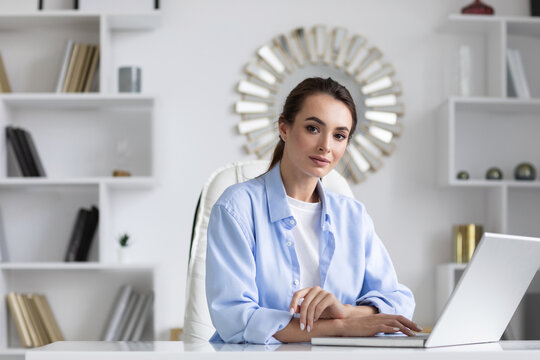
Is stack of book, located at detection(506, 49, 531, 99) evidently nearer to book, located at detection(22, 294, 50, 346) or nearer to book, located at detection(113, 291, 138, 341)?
book, located at detection(113, 291, 138, 341)

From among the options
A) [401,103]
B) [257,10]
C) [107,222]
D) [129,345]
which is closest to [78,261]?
[107,222]

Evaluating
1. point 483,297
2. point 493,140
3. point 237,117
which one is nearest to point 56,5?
point 237,117

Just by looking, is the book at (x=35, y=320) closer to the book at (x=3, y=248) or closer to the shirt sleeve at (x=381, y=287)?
the book at (x=3, y=248)

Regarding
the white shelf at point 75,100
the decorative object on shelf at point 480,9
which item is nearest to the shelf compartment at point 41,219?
the white shelf at point 75,100

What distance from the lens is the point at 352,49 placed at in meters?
3.62

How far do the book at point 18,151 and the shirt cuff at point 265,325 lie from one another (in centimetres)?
237

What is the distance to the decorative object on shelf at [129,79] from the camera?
3.45 m

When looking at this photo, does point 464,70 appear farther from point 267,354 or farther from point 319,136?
point 267,354

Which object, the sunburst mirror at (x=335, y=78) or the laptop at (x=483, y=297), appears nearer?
the laptop at (x=483, y=297)

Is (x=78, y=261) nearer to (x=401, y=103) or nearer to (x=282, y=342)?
(x=401, y=103)

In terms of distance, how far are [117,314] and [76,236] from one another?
0.38m

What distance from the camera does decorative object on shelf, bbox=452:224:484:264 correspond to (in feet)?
11.4

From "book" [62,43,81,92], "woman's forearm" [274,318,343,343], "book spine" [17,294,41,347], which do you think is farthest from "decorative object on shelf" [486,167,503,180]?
"woman's forearm" [274,318,343,343]

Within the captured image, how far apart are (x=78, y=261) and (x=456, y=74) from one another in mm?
1892
